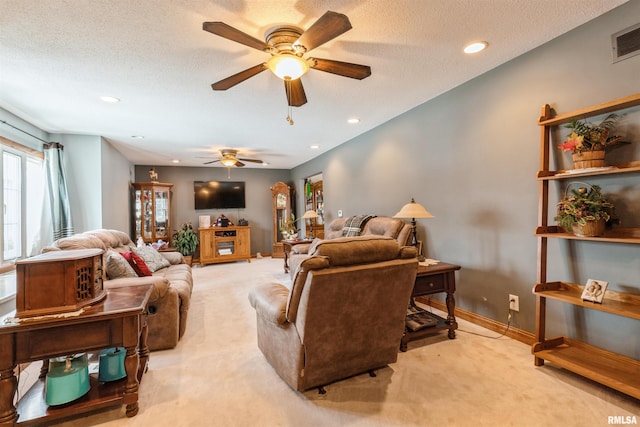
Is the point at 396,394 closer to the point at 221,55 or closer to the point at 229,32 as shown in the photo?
the point at 229,32

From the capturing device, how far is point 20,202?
3.36 meters

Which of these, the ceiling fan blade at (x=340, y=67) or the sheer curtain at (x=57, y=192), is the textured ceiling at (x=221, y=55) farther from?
the sheer curtain at (x=57, y=192)

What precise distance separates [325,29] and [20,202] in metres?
4.06

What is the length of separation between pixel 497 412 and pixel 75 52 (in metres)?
3.67

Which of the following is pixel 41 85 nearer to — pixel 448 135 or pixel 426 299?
pixel 448 135

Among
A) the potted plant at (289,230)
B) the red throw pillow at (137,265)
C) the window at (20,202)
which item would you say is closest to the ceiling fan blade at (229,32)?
the red throw pillow at (137,265)

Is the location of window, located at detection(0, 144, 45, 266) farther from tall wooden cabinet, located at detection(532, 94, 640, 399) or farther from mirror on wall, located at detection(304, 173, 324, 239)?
tall wooden cabinet, located at detection(532, 94, 640, 399)

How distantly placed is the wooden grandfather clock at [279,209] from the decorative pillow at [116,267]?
4813 mm

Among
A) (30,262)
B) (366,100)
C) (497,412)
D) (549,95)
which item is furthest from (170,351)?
(549,95)

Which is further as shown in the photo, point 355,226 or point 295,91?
point 355,226

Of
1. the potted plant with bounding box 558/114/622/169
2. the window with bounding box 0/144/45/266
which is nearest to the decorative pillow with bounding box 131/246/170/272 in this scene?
the window with bounding box 0/144/45/266

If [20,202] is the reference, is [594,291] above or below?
below

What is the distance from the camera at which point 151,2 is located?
1639 mm

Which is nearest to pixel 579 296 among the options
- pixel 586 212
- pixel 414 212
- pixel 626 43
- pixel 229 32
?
pixel 586 212
